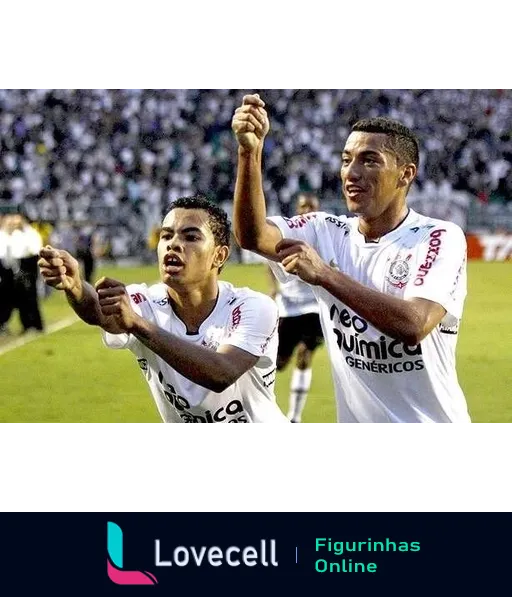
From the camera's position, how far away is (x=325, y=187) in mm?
15742

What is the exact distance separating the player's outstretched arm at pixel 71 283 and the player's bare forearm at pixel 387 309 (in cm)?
111

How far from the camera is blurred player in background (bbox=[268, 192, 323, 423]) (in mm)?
9031

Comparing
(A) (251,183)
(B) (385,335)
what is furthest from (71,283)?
(B) (385,335)

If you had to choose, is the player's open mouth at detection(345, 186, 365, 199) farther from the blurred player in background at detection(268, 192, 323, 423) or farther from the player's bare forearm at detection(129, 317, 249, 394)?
the blurred player in background at detection(268, 192, 323, 423)

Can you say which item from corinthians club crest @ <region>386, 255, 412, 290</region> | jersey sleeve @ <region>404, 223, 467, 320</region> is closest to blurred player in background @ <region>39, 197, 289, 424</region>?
corinthians club crest @ <region>386, 255, 412, 290</region>

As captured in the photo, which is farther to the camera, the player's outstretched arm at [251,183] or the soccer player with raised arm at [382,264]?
the soccer player with raised arm at [382,264]

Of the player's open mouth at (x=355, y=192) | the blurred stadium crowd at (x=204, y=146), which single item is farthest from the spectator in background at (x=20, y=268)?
the player's open mouth at (x=355, y=192)

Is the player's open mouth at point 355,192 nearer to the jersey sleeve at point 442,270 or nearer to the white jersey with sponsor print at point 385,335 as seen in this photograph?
the white jersey with sponsor print at point 385,335

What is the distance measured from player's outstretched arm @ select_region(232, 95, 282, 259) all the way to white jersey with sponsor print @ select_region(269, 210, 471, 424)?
0.43 feet

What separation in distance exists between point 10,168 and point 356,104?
14.3ft

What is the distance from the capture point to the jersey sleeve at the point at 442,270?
5.27 meters

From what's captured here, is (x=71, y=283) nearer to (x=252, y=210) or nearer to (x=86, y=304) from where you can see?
(x=86, y=304)

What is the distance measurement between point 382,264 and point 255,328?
70 cm
